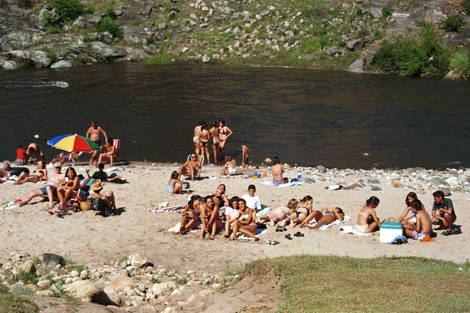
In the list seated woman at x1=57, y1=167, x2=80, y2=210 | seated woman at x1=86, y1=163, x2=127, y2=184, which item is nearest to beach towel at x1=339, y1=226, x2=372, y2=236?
seated woman at x1=57, y1=167, x2=80, y2=210

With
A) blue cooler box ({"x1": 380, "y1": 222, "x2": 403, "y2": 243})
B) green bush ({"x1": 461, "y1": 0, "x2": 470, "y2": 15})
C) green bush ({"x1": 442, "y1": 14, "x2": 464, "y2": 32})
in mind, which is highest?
green bush ({"x1": 461, "y1": 0, "x2": 470, "y2": 15})

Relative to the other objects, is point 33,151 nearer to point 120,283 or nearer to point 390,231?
point 120,283

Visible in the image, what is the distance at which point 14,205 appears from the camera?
2077 centimetres

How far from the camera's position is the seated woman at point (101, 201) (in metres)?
19.9

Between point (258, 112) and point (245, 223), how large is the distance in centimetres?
2033

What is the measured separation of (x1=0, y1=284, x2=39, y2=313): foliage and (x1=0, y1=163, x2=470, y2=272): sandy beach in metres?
5.25

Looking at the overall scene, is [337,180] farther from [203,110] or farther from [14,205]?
[203,110]

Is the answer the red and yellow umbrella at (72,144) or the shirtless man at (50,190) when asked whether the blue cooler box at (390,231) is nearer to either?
the shirtless man at (50,190)

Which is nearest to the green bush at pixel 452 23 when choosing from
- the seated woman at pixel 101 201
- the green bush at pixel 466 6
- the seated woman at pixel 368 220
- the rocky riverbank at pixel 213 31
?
the rocky riverbank at pixel 213 31

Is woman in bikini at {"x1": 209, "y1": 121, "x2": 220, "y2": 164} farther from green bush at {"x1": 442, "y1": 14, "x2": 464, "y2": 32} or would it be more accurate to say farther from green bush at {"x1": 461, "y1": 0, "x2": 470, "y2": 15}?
green bush at {"x1": 461, "y1": 0, "x2": 470, "y2": 15}

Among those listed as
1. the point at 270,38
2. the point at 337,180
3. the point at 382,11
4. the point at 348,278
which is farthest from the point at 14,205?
the point at 382,11

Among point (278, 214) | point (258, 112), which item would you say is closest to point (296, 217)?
point (278, 214)

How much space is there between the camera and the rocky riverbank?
53.2m

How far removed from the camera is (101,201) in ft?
65.3
